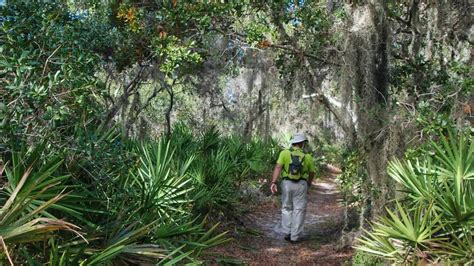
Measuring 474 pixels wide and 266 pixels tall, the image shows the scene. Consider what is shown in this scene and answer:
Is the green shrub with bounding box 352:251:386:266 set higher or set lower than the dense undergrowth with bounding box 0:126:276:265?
lower

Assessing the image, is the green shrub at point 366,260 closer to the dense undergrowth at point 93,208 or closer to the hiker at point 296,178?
the hiker at point 296,178

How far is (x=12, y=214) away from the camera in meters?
3.14

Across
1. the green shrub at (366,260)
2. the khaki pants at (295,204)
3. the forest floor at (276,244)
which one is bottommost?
the forest floor at (276,244)

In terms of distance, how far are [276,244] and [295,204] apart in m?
0.73

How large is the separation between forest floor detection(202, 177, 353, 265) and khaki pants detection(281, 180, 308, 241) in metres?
0.24

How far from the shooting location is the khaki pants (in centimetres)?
816

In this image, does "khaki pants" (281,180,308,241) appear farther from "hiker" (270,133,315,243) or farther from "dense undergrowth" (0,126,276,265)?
"dense undergrowth" (0,126,276,265)

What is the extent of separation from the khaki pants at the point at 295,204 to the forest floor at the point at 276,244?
24 cm

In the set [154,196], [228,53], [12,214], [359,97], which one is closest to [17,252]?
[12,214]

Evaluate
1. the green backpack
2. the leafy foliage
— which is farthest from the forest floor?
the leafy foliage

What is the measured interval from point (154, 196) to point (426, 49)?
5.21 metres

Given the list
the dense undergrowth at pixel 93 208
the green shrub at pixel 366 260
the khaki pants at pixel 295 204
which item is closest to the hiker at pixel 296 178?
the khaki pants at pixel 295 204

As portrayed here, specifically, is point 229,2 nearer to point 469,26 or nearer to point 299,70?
point 299,70

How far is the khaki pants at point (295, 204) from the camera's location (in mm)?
8156
